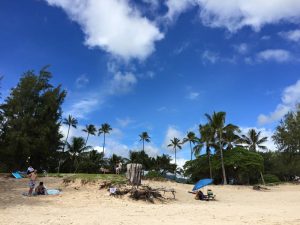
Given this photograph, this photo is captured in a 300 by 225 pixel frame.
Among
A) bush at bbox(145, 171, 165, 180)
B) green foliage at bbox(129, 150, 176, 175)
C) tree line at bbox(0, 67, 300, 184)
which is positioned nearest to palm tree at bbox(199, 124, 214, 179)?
tree line at bbox(0, 67, 300, 184)

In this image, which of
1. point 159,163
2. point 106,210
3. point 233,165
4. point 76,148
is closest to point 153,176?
point 106,210

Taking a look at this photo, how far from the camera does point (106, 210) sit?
15352 mm

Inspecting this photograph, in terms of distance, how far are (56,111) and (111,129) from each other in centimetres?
4436

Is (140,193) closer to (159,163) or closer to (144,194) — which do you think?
(144,194)

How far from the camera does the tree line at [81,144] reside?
35906mm

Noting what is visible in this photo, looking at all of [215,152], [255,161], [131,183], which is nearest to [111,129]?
[215,152]

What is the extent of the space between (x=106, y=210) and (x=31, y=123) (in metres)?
23.4

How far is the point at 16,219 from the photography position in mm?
11711

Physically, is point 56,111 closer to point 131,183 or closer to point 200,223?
point 131,183

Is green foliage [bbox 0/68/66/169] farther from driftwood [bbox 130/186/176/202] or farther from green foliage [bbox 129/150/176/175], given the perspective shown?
green foliage [bbox 129/150/176/175]

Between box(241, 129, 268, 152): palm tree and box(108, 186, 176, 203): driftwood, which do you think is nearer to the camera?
box(108, 186, 176, 203): driftwood

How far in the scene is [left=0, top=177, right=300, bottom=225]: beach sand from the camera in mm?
11938

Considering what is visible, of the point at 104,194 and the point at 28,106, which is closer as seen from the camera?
the point at 104,194

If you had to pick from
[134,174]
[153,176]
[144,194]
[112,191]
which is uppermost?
[153,176]
